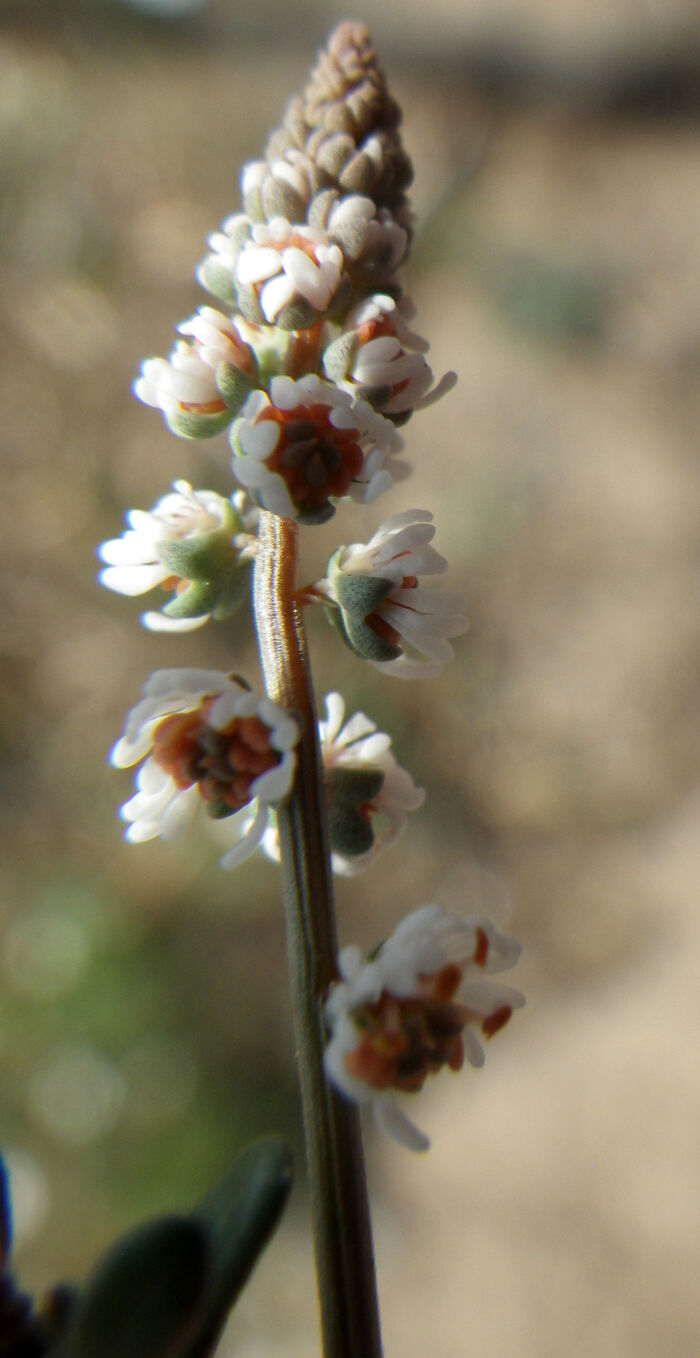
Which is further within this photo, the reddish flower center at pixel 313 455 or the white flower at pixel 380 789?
the white flower at pixel 380 789

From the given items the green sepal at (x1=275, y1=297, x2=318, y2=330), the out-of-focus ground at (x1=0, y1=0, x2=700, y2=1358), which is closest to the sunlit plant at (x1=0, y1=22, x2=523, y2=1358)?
the green sepal at (x1=275, y1=297, x2=318, y2=330)

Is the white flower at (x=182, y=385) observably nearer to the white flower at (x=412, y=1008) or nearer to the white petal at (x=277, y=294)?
the white petal at (x=277, y=294)

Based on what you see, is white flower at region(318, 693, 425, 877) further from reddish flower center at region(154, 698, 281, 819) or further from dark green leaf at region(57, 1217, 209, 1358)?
dark green leaf at region(57, 1217, 209, 1358)

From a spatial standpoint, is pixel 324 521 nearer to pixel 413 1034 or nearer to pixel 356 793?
pixel 356 793

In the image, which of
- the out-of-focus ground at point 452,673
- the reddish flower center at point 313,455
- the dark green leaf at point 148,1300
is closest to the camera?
the dark green leaf at point 148,1300

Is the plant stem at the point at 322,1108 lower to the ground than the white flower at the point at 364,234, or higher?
lower

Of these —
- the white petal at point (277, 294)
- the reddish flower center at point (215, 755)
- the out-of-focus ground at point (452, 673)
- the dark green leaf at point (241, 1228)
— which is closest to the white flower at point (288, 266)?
the white petal at point (277, 294)

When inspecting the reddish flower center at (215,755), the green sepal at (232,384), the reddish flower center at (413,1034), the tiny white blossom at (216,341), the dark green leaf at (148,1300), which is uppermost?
the tiny white blossom at (216,341)
